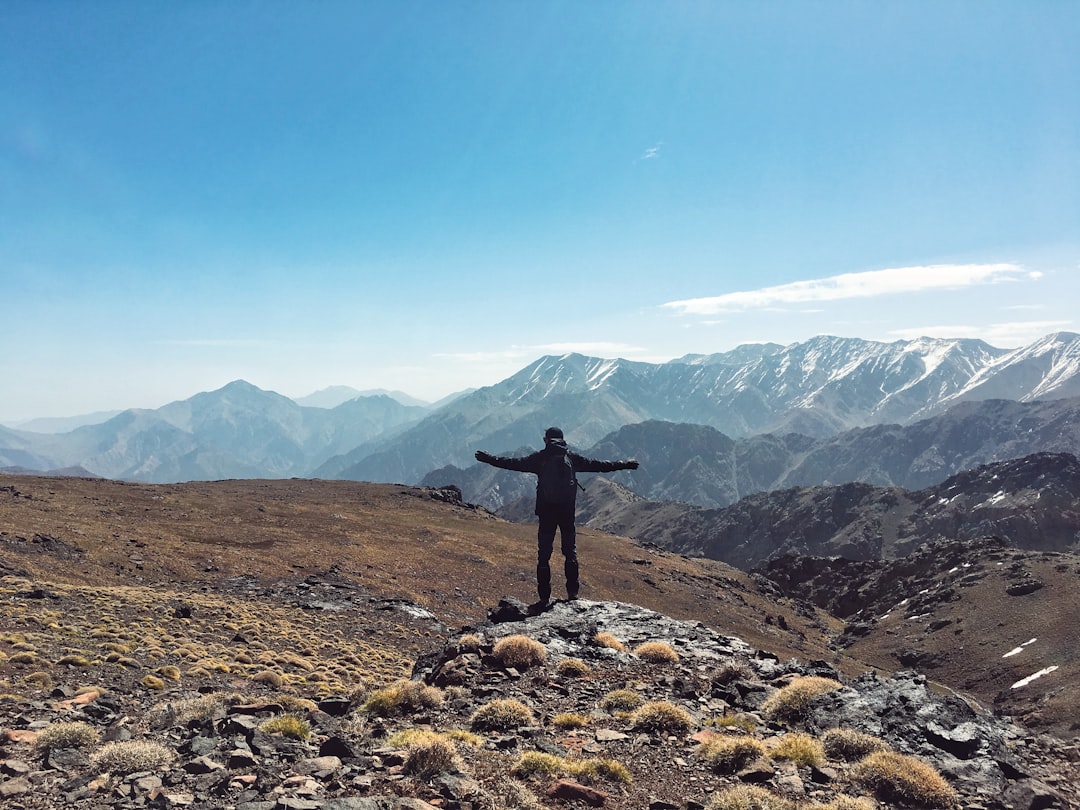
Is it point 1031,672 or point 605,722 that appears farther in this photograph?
point 1031,672

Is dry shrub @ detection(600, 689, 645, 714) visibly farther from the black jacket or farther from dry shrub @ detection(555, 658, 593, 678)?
the black jacket

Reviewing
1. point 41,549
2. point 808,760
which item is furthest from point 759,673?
point 41,549

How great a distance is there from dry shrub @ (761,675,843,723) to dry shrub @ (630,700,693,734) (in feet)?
6.69

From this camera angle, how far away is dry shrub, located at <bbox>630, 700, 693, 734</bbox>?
10898 millimetres

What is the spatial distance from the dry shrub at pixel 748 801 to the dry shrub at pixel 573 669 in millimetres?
5940

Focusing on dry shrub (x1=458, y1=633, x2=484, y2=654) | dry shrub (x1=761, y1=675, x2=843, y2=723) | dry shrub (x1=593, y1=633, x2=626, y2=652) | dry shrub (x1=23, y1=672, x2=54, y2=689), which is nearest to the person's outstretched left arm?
dry shrub (x1=593, y1=633, x2=626, y2=652)

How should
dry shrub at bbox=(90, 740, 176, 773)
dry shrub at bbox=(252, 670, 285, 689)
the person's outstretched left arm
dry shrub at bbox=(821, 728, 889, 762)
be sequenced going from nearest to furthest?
dry shrub at bbox=(90, 740, 176, 773) → dry shrub at bbox=(821, 728, 889, 762) → dry shrub at bbox=(252, 670, 285, 689) → the person's outstretched left arm

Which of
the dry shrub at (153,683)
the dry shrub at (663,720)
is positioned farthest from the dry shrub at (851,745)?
the dry shrub at (153,683)

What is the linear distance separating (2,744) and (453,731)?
23.5 feet

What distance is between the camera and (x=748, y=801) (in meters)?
7.96

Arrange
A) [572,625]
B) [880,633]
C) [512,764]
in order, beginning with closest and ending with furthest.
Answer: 1. [512,764]
2. [572,625]
3. [880,633]

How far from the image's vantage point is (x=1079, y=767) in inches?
388

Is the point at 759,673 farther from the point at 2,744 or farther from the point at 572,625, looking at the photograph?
the point at 2,744

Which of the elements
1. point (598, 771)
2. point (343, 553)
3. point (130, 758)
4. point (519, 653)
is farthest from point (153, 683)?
point (343, 553)
